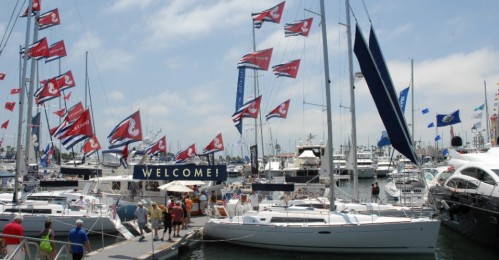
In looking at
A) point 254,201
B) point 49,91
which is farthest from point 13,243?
point 49,91

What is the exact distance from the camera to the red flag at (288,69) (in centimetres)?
2805

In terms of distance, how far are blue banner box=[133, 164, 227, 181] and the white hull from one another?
3370 millimetres

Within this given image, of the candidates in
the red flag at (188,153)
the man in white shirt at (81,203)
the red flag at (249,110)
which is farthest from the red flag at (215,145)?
the man in white shirt at (81,203)

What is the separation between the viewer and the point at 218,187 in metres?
38.6

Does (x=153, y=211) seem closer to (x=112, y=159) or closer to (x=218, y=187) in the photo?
(x=218, y=187)

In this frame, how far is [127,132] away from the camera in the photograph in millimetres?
27766

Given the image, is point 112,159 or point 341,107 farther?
point 112,159

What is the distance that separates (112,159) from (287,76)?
25550 millimetres

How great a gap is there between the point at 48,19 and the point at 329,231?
69.1 ft

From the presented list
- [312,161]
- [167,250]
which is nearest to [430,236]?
[167,250]

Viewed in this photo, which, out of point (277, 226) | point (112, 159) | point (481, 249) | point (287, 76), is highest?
point (287, 76)

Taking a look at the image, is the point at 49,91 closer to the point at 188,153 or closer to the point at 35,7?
the point at 35,7

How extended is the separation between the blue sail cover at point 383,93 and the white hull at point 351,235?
2881 millimetres

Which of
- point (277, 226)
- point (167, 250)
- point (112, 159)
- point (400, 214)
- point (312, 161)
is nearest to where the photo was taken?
point (167, 250)
